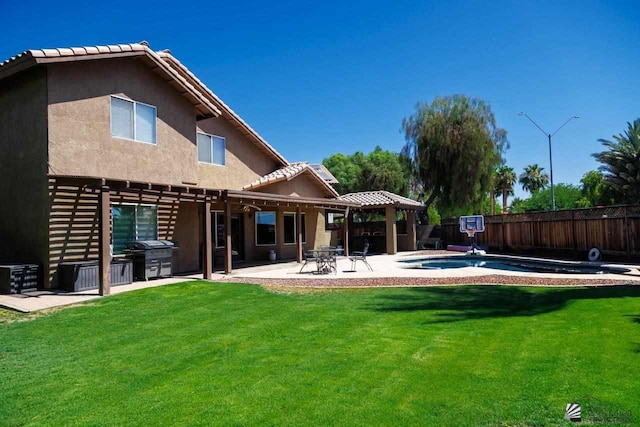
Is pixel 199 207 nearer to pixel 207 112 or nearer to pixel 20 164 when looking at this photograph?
pixel 207 112

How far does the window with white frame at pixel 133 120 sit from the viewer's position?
14.0m

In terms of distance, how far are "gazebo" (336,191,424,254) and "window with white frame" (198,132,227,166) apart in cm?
1025

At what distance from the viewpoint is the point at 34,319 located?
873 centimetres

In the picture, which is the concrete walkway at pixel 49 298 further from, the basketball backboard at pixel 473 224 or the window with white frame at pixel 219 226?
the basketball backboard at pixel 473 224

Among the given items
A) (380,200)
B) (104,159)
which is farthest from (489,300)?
(380,200)

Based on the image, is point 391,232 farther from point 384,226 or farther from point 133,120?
point 133,120

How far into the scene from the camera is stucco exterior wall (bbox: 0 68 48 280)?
12.2 meters

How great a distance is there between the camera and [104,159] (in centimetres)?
1349

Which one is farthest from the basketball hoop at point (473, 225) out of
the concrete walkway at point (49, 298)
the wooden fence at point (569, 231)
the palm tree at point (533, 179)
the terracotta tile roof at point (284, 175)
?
the palm tree at point (533, 179)

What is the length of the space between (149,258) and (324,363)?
10.0 metres

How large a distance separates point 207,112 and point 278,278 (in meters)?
7.49

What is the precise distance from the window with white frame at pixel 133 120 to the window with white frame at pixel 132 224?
2.35m

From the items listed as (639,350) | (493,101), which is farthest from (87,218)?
(493,101)

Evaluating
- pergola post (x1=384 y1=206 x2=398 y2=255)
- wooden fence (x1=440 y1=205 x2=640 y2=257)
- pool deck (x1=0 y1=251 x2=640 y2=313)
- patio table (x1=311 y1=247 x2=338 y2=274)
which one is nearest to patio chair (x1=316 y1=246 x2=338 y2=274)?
patio table (x1=311 y1=247 x2=338 y2=274)
